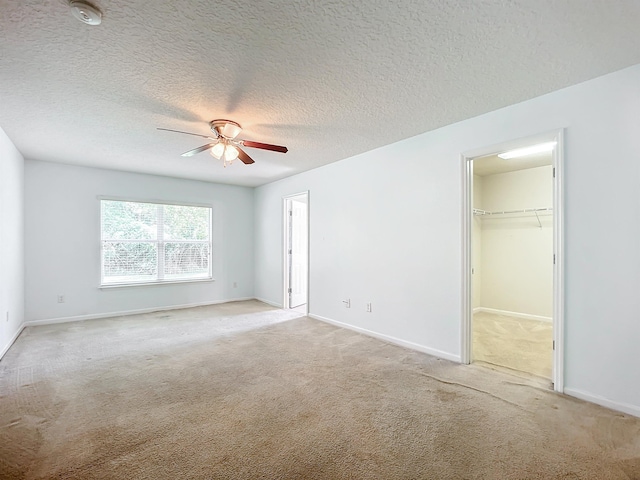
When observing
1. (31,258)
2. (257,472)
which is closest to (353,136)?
(257,472)

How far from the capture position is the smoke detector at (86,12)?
1.56 m

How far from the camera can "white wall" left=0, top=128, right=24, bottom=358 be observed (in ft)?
11.2

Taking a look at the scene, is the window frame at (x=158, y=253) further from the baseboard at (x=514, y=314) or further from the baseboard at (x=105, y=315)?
the baseboard at (x=514, y=314)

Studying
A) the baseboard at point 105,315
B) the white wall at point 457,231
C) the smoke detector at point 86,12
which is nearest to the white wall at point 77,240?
the baseboard at point 105,315

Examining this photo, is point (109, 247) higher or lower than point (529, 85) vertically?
lower

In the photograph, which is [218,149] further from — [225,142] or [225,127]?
[225,127]

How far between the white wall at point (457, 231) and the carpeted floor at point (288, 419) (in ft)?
1.38

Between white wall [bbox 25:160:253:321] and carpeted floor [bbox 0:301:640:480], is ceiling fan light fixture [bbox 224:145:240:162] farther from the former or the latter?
white wall [bbox 25:160:253:321]

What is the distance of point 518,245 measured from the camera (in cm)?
523

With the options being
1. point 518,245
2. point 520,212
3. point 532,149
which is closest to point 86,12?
point 532,149

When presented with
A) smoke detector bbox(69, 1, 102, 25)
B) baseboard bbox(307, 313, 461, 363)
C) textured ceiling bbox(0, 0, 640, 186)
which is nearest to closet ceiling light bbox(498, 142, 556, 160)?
textured ceiling bbox(0, 0, 640, 186)

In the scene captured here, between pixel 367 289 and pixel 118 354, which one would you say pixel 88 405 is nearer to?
pixel 118 354

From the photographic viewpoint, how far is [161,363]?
10.5 ft

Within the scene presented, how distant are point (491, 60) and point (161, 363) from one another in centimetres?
393
